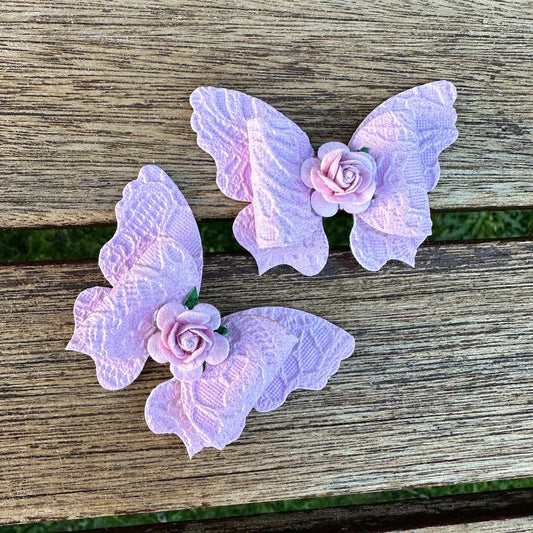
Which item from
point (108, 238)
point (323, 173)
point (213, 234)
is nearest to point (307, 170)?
point (323, 173)

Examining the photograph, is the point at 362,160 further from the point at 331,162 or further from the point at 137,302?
the point at 137,302

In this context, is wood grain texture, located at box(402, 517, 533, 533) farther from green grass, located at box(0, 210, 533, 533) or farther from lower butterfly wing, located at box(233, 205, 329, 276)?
lower butterfly wing, located at box(233, 205, 329, 276)

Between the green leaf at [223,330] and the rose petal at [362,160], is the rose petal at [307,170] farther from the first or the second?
the green leaf at [223,330]

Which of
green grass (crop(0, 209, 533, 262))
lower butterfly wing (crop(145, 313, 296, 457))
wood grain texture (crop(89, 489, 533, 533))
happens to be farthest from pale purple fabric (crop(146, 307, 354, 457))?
green grass (crop(0, 209, 533, 262))

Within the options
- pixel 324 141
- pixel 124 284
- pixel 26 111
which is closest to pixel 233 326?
pixel 124 284

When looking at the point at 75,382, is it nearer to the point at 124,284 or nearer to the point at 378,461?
the point at 124,284
